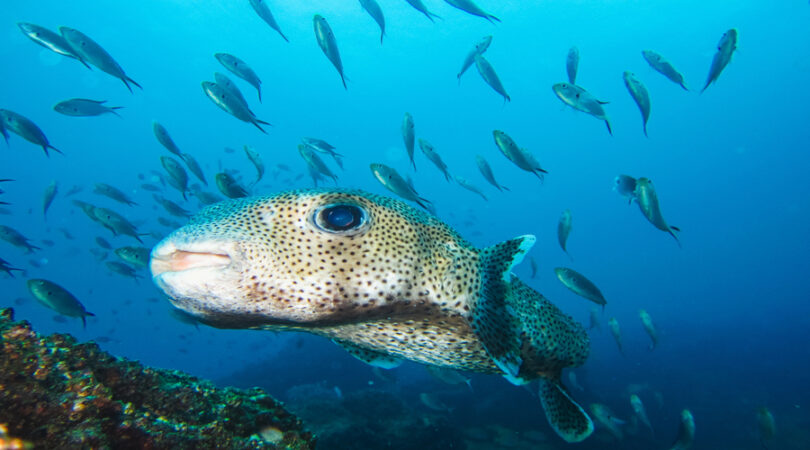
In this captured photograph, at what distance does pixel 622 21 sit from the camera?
63.5 metres

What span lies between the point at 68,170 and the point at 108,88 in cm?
2819

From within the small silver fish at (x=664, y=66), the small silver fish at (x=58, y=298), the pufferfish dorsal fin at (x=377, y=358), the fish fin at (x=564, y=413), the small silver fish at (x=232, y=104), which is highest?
the small silver fish at (x=664, y=66)

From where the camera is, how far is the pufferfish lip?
1654 mm

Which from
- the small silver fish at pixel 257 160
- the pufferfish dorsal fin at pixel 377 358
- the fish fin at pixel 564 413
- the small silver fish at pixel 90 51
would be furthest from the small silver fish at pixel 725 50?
the small silver fish at pixel 90 51

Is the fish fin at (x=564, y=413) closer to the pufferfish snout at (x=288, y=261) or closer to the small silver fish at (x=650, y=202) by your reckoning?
the pufferfish snout at (x=288, y=261)

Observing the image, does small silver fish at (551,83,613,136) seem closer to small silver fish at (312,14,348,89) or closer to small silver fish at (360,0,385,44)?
small silver fish at (360,0,385,44)

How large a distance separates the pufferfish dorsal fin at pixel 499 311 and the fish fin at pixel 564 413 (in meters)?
0.85

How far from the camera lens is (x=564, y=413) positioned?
9.32 feet

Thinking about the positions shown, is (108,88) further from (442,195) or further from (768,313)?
(768,313)

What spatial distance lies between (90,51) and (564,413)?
7798 mm

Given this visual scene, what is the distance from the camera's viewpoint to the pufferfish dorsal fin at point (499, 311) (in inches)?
80.8

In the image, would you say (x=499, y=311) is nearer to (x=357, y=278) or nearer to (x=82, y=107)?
(x=357, y=278)

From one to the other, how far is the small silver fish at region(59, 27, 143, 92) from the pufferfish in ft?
17.5

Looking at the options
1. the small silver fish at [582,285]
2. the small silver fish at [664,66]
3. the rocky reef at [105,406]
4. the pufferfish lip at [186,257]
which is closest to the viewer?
the rocky reef at [105,406]
